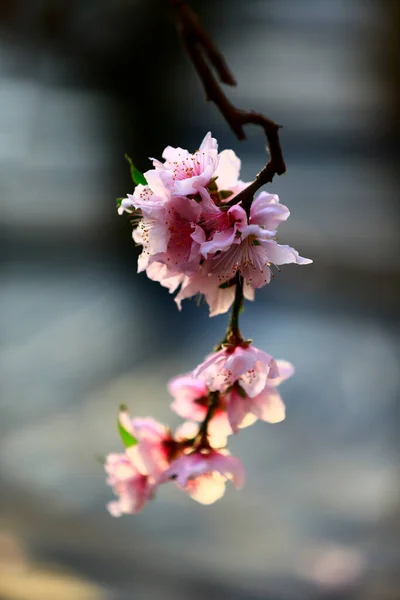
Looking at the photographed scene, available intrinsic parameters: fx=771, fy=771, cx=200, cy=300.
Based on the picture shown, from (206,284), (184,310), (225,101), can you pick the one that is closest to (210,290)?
(206,284)

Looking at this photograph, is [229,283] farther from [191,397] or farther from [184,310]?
[184,310]

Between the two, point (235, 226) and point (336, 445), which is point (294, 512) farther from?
point (235, 226)

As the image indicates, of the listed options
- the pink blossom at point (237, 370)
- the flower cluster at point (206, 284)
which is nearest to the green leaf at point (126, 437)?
the flower cluster at point (206, 284)

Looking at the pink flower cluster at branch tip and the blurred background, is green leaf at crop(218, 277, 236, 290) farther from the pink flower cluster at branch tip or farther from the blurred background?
the blurred background

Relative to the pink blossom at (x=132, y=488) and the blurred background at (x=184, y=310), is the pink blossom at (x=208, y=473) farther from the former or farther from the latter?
the blurred background at (x=184, y=310)

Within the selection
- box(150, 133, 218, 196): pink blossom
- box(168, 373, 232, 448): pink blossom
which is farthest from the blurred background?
box(150, 133, 218, 196): pink blossom

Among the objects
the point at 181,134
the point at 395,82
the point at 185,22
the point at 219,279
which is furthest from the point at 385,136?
the point at 219,279
